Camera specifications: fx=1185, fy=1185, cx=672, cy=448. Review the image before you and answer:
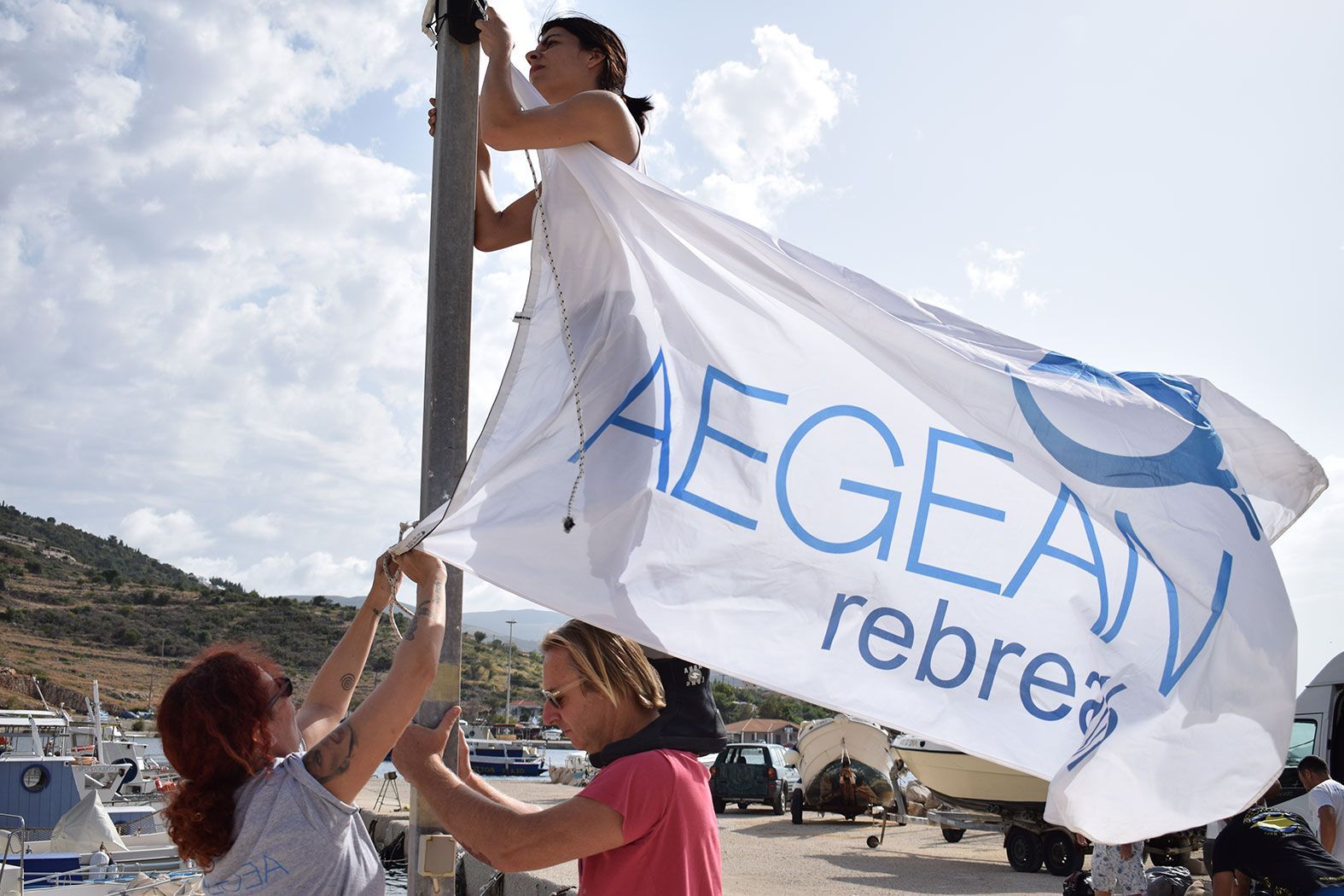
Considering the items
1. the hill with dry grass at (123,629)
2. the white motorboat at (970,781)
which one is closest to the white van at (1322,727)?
the white motorboat at (970,781)

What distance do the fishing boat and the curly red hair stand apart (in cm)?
5000

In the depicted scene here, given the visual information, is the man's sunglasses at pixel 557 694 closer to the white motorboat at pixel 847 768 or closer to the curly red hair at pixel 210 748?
the curly red hair at pixel 210 748

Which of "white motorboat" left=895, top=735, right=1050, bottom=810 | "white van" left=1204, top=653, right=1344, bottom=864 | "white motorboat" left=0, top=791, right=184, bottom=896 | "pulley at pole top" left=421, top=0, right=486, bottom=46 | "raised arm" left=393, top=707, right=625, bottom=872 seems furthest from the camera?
"white motorboat" left=895, top=735, right=1050, bottom=810

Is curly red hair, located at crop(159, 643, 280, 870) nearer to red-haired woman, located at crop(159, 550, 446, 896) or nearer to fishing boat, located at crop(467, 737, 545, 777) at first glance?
red-haired woman, located at crop(159, 550, 446, 896)

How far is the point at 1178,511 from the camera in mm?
3244

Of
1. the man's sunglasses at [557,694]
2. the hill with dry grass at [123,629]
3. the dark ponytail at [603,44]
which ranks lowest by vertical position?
the man's sunglasses at [557,694]

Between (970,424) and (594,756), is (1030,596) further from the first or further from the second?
(594,756)

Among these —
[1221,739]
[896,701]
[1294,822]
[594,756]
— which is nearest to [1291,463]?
[1221,739]

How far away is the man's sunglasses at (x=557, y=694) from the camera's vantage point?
8.63 feet

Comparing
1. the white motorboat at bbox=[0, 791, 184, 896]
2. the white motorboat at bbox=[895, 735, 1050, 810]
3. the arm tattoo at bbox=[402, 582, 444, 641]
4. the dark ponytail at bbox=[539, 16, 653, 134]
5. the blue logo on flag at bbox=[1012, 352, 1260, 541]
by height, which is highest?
the dark ponytail at bbox=[539, 16, 653, 134]

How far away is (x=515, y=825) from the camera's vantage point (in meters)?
2.45

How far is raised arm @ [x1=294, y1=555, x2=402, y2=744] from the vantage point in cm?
286

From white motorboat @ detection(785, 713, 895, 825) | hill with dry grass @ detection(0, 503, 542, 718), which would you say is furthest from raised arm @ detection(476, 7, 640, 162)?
hill with dry grass @ detection(0, 503, 542, 718)

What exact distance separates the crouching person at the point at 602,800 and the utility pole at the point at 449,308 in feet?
1.35
